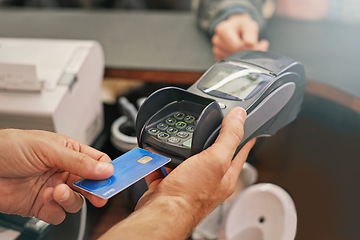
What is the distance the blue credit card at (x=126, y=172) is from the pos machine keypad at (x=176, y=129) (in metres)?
0.03

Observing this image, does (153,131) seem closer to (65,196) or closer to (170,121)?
(170,121)

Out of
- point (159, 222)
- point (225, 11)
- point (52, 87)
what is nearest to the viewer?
point (159, 222)

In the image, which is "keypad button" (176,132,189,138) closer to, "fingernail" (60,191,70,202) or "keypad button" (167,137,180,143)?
"keypad button" (167,137,180,143)

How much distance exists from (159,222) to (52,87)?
1.38 feet

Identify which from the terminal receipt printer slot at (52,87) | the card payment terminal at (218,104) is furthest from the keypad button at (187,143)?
the terminal receipt printer slot at (52,87)

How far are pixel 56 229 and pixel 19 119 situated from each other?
9.4 inches

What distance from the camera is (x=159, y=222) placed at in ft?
1.32

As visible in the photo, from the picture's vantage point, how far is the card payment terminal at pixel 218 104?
1.45ft

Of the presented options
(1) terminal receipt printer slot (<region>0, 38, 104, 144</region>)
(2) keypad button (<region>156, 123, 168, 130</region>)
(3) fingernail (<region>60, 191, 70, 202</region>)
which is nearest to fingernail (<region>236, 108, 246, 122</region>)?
(2) keypad button (<region>156, 123, 168, 130</region>)

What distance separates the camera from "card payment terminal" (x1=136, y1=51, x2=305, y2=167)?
0.44m

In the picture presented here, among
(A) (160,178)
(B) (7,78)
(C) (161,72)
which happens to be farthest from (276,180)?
(B) (7,78)

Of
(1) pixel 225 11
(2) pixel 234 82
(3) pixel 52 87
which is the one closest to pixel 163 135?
(2) pixel 234 82

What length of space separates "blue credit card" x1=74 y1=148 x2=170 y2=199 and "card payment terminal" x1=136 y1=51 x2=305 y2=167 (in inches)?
0.8

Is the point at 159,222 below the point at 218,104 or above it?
below
